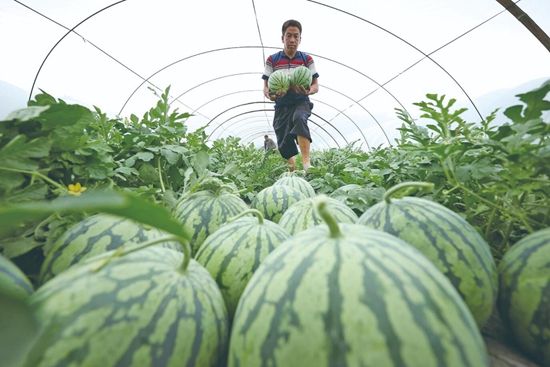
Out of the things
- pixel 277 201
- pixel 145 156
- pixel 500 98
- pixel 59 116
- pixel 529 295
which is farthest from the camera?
pixel 500 98

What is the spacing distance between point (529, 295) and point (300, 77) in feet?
15.6

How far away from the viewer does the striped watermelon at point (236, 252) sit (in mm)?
936

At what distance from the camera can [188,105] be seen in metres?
13.2

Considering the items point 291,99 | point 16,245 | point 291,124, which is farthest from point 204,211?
point 291,99

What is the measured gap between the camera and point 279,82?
5.10m

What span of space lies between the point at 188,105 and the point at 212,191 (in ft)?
40.5

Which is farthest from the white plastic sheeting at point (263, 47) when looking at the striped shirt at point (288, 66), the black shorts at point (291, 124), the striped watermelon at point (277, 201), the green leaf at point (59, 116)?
the green leaf at point (59, 116)

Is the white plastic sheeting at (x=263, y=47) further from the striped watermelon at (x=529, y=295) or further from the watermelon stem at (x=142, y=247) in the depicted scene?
the striped watermelon at (x=529, y=295)

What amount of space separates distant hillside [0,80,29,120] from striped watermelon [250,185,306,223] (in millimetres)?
7977

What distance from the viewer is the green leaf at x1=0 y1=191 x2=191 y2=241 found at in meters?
0.31

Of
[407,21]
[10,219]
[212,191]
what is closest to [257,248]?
[10,219]

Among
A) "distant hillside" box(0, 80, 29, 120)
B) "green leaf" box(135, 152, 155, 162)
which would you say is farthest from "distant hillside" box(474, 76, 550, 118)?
"distant hillside" box(0, 80, 29, 120)

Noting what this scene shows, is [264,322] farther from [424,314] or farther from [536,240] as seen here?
[536,240]

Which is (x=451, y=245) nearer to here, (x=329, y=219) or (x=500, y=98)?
(x=329, y=219)
